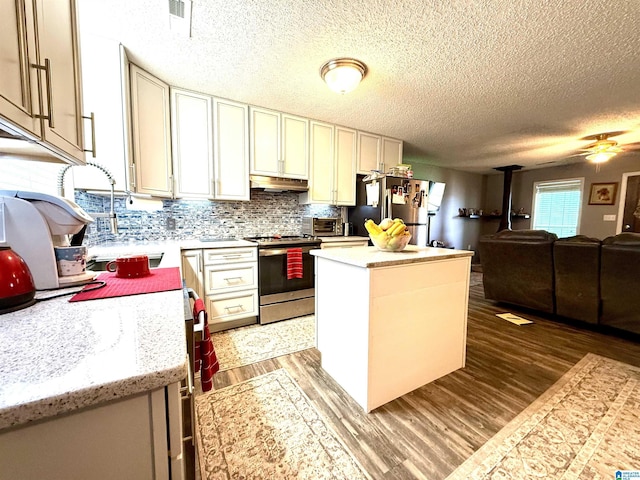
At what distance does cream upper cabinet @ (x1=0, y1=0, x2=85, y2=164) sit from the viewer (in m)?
0.65

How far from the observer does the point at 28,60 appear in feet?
2.40

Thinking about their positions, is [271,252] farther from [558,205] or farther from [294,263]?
[558,205]

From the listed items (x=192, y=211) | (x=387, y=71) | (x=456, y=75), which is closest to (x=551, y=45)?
(x=456, y=75)

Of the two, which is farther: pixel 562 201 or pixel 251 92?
pixel 562 201

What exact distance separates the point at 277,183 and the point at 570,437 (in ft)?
9.72

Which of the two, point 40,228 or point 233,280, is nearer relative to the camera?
point 40,228

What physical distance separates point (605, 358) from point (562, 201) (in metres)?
5.11

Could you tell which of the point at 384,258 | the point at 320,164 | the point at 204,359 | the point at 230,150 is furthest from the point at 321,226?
the point at 204,359

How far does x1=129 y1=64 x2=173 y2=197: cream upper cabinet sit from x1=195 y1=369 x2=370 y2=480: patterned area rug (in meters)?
1.78

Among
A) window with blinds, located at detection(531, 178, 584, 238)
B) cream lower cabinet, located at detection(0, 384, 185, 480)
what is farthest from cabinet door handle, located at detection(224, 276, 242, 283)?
window with blinds, located at detection(531, 178, 584, 238)

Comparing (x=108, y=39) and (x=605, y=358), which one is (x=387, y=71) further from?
(x=605, y=358)

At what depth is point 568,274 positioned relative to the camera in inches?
104

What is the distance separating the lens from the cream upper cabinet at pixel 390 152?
12.5ft

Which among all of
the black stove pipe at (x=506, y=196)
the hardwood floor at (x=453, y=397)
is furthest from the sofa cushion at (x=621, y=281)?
the black stove pipe at (x=506, y=196)
